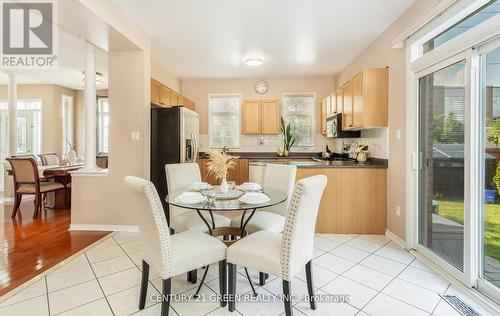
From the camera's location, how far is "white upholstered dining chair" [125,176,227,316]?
1.59 meters

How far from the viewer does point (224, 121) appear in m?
6.04

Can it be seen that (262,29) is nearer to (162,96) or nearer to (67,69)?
(162,96)

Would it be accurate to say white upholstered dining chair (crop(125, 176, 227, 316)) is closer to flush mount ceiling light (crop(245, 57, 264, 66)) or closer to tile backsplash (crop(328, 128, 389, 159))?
tile backsplash (crop(328, 128, 389, 159))

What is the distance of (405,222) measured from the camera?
2908mm

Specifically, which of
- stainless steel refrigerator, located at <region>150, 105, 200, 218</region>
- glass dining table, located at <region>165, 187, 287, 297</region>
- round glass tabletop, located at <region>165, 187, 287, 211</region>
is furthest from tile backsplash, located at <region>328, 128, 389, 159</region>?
stainless steel refrigerator, located at <region>150, 105, 200, 218</region>

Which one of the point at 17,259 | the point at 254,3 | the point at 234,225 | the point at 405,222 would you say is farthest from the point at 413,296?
the point at 17,259

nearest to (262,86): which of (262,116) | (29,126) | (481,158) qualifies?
(262,116)

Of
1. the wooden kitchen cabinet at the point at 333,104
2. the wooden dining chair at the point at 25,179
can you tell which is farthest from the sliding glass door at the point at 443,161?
the wooden dining chair at the point at 25,179

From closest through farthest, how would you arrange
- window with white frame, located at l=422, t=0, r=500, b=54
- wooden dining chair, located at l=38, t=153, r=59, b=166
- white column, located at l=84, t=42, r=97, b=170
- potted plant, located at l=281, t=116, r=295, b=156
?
window with white frame, located at l=422, t=0, r=500, b=54 < white column, located at l=84, t=42, r=97, b=170 < wooden dining chair, located at l=38, t=153, r=59, b=166 < potted plant, located at l=281, t=116, r=295, b=156

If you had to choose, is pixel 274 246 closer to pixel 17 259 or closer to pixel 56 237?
pixel 17 259

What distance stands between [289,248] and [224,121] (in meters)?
4.74

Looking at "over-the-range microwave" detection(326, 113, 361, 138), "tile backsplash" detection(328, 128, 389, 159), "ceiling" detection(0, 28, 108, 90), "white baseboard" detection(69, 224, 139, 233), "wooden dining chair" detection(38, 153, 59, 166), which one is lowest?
"white baseboard" detection(69, 224, 139, 233)

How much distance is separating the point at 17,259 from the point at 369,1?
4484mm

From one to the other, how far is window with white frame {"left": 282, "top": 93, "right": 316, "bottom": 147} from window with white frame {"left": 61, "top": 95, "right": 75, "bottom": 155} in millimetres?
5637
